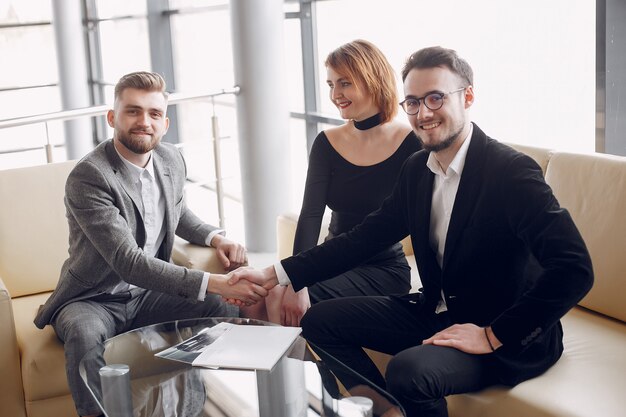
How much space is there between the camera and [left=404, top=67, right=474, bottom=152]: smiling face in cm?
237

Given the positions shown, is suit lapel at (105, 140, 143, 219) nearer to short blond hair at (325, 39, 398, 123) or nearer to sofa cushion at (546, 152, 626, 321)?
short blond hair at (325, 39, 398, 123)

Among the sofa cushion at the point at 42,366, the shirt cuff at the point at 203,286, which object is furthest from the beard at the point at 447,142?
the sofa cushion at the point at 42,366

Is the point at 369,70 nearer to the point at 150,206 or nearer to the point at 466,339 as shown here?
the point at 150,206

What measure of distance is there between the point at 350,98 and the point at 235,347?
106 cm

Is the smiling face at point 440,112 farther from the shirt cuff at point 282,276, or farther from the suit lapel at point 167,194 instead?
the suit lapel at point 167,194

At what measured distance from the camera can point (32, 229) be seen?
10.4 ft

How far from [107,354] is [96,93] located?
6.93 m

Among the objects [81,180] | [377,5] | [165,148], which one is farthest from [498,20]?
[81,180]

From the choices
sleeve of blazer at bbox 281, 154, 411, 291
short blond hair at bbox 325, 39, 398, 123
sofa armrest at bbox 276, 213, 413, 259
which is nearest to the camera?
sleeve of blazer at bbox 281, 154, 411, 291

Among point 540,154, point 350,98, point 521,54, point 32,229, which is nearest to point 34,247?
point 32,229

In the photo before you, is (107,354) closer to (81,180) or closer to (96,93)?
(81,180)

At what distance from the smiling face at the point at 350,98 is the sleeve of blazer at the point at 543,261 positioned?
86 centimetres

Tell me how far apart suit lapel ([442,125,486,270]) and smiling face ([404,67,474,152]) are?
2.8 inches

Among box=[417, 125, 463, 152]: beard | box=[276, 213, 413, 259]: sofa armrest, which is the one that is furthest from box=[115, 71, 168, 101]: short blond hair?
box=[417, 125, 463, 152]: beard
